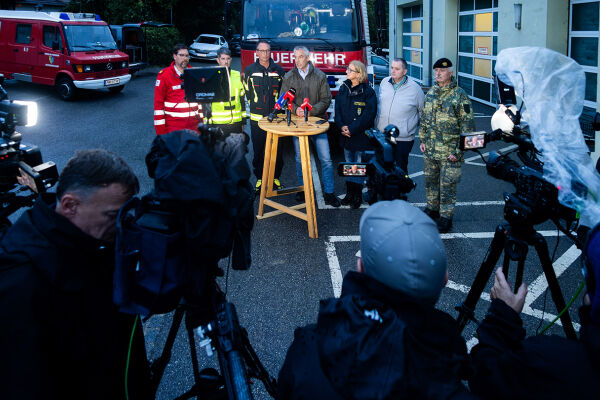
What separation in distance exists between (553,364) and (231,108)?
5446 millimetres

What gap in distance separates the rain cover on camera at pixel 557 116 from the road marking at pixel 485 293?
1.43m

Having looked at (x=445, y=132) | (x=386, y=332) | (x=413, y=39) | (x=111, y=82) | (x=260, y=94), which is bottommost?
(x=386, y=332)

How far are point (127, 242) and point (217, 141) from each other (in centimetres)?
49

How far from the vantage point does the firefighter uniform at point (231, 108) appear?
6332 mm

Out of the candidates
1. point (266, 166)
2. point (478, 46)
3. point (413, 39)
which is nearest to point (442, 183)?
point (266, 166)

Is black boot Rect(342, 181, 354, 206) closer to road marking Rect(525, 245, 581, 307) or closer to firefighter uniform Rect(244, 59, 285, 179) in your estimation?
firefighter uniform Rect(244, 59, 285, 179)

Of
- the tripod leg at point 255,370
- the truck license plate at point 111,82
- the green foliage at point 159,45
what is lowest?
the tripod leg at point 255,370

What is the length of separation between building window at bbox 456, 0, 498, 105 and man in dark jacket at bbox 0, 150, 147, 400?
11.8m

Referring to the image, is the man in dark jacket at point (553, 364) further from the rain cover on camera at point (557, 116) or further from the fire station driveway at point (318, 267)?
the rain cover on camera at point (557, 116)

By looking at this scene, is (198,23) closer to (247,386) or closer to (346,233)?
(346,233)

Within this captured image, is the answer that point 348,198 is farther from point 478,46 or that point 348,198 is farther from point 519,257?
point 478,46

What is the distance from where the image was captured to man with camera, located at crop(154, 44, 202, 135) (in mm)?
6145

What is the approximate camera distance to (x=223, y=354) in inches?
71.6

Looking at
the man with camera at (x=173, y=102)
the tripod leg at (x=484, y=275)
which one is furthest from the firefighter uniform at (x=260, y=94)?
the tripod leg at (x=484, y=275)
